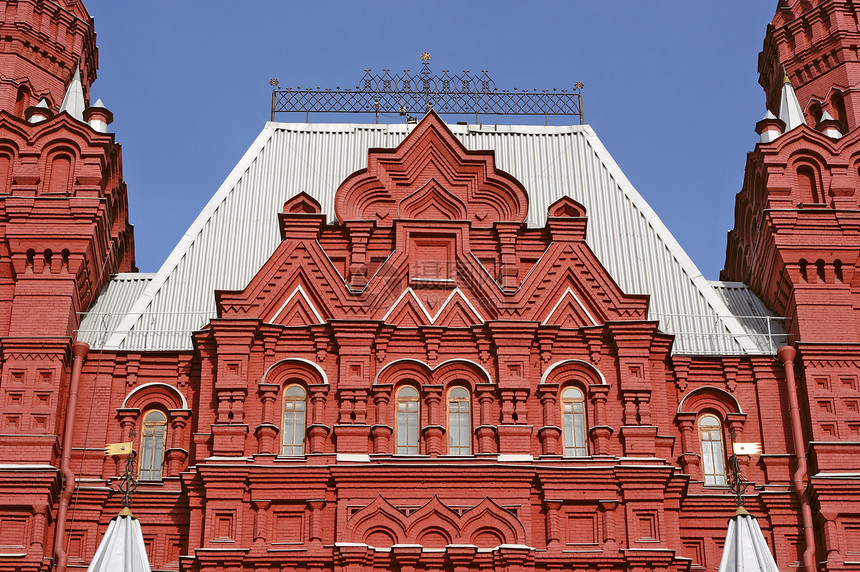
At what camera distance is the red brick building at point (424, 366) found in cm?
2512

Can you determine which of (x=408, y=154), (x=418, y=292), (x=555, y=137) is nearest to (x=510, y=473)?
(x=418, y=292)

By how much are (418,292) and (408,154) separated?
2.85m

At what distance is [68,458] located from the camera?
26.1 m

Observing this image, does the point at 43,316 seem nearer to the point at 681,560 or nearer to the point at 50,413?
the point at 50,413

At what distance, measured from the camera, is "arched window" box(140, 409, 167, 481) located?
26500 mm

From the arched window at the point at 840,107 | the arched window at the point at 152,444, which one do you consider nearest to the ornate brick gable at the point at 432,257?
the arched window at the point at 152,444

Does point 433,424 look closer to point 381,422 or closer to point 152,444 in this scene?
point 381,422

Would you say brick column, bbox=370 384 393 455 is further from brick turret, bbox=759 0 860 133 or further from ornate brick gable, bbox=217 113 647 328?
brick turret, bbox=759 0 860 133

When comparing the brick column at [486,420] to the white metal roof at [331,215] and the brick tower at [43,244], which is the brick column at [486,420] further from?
the brick tower at [43,244]

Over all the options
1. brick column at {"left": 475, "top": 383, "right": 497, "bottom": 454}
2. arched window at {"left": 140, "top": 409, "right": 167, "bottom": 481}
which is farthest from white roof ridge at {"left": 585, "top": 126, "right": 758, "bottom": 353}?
arched window at {"left": 140, "top": 409, "right": 167, "bottom": 481}

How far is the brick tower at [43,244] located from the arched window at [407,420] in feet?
16.6

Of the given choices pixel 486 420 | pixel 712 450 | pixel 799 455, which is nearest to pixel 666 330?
pixel 712 450

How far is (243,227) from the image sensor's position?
3027cm

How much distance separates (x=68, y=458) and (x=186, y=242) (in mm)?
5369
